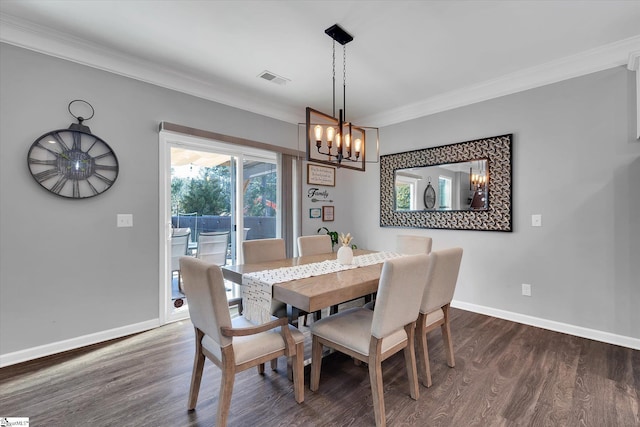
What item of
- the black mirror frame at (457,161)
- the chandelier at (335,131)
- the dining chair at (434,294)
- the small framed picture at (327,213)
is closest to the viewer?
the dining chair at (434,294)

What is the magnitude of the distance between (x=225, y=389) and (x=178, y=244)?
2146mm

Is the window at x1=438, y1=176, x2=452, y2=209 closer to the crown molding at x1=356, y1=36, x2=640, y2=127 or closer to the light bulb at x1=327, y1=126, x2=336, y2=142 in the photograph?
the crown molding at x1=356, y1=36, x2=640, y2=127

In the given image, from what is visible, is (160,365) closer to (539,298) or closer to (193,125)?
(193,125)

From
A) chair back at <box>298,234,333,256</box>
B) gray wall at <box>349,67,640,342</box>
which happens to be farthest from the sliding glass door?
gray wall at <box>349,67,640,342</box>

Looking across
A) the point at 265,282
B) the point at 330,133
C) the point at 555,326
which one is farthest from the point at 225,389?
the point at 555,326

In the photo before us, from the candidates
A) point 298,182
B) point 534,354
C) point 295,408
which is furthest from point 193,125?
point 534,354

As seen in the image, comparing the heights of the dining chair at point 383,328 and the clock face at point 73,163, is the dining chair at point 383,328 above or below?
below

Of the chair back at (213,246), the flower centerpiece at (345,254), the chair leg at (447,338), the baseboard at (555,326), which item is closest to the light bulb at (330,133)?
the flower centerpiece at (345,254)

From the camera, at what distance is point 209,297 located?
1.45 meters

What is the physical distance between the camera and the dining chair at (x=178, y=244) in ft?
10.4

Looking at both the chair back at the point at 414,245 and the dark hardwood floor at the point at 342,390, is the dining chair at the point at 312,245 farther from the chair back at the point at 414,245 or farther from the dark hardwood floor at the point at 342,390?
the dark hardwood floor at the point at 342,390

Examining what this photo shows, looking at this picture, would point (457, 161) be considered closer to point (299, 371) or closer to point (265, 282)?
point (265, 282)

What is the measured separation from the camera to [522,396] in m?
1.87

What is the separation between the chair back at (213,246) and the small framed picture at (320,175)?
60.7 inches
